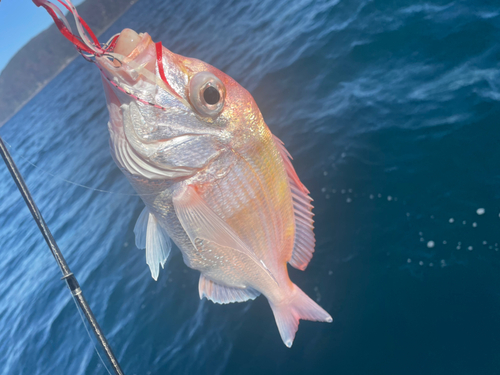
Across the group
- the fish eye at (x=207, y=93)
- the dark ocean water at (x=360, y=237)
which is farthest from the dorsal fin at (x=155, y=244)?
the dark ocean water at (x=360, y=237)

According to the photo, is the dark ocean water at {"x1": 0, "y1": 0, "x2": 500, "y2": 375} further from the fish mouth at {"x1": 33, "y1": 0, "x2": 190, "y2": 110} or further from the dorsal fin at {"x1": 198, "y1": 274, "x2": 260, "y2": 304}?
the fish mouth at {"x1": 33, "y1": 0, "x2": 190, "y2": 110}

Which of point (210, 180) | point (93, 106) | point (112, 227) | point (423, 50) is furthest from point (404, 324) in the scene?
point (93, 106)

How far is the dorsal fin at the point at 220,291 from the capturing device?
2.48m

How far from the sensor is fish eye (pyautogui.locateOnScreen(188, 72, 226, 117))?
1632 mm

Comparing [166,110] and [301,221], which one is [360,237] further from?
[166,110]

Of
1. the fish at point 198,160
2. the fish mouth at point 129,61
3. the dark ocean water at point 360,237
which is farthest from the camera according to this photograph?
the dark ocean water at point 360,237

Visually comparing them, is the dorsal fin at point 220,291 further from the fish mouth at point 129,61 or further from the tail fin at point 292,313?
the fish mouth at point 129,61

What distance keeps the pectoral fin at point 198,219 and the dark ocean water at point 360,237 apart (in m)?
1.47

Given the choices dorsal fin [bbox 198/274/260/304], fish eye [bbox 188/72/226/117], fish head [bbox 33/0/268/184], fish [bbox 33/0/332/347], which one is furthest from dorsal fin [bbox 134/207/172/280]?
fish eye [bbox 188/72/226/117]

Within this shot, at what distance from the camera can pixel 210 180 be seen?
1.87m

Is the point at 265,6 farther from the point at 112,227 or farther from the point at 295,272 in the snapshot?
the point at 295,272

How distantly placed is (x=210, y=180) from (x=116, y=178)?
6324 mm

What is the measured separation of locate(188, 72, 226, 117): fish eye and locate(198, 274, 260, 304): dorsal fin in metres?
1.38

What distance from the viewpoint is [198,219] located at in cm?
179
